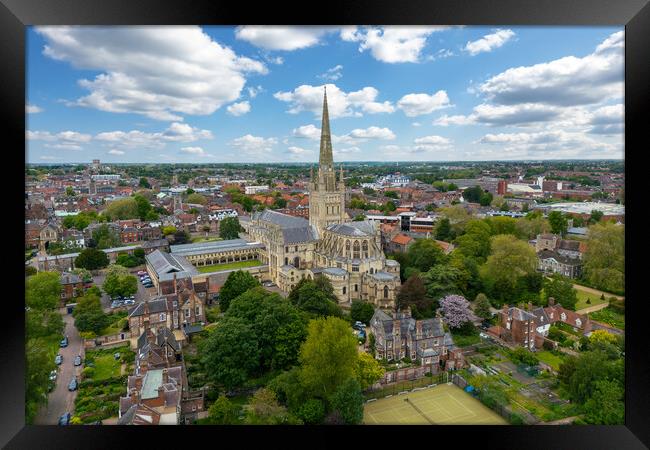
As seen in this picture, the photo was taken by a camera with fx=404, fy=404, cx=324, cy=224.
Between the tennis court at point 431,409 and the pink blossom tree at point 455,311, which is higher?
the pink blossom tree at point 455,311

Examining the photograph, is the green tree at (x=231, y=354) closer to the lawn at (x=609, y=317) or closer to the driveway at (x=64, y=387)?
the driveway at (x=64, y=387)

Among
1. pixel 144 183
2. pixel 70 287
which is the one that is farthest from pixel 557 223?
pixel 144 183

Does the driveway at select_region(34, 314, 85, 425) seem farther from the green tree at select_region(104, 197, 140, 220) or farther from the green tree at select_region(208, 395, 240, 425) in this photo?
the green tree at select_region(104, 197, 140, 220)

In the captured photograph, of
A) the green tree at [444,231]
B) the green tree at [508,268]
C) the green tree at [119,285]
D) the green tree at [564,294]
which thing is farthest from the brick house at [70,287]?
the green tree at [444,231]
